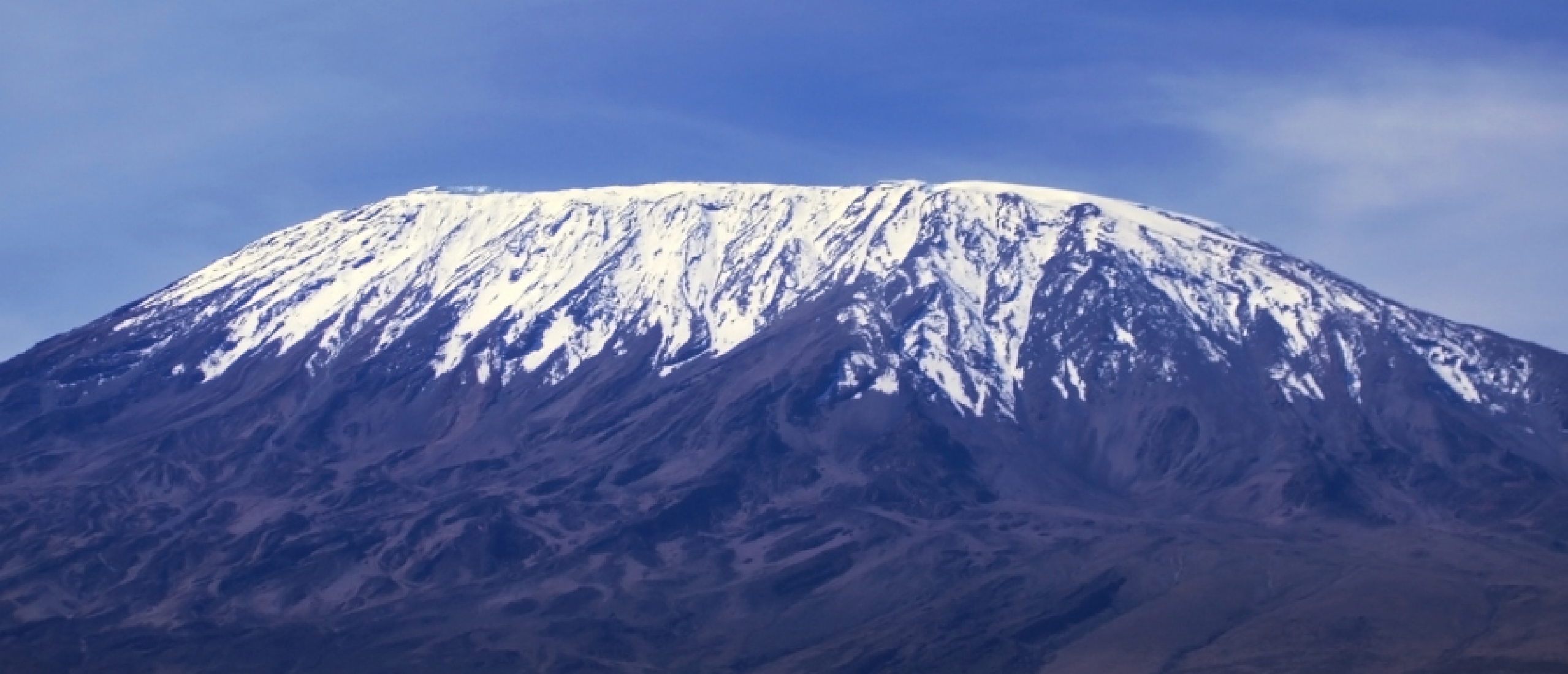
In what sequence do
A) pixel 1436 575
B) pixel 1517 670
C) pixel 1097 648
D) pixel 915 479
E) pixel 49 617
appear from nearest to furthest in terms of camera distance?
1. pixel 1517 670
2. pixel 1097 648
3. pixel 1436 575
4. pixel 49 617
5. pixel 915 479

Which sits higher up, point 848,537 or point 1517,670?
point 848,537

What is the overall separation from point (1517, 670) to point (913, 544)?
173ft

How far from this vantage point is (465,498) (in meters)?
190

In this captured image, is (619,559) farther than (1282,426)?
No

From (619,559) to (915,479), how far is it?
88.2ft

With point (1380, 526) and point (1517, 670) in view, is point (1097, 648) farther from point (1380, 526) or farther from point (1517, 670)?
point (1380, 526)

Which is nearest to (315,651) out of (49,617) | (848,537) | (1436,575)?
(49,617)

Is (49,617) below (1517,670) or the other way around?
the other way around

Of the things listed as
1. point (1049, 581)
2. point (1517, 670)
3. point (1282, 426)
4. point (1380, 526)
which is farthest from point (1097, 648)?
point (1282, 426)

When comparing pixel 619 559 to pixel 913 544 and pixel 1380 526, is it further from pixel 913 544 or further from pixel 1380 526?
pixel 1380 526

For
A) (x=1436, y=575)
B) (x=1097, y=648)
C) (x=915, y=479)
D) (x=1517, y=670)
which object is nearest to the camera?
(x=1517, y=670)

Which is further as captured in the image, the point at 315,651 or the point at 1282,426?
the point at 1282,426

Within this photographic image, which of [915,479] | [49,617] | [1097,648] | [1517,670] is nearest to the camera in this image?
[1517,670]

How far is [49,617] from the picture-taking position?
17138 cm
